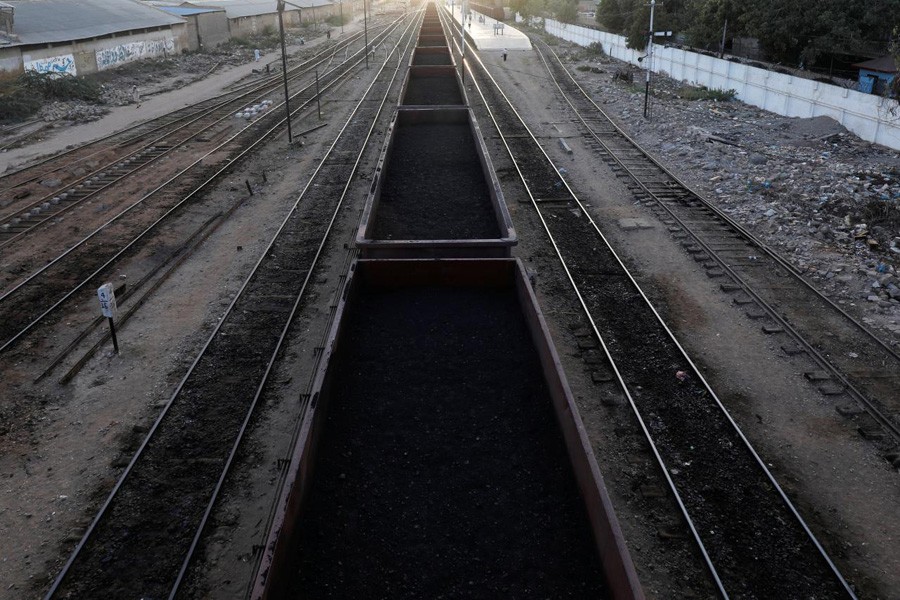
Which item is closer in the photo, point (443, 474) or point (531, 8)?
point (443, 474)

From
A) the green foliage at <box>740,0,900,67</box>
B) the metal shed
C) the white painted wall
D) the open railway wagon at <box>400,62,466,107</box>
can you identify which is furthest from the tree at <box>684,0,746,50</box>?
the metal shed

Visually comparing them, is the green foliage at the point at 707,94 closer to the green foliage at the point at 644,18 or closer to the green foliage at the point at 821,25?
the green foliage at the point at 821,25

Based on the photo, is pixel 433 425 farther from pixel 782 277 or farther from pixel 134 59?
pixel 134 59

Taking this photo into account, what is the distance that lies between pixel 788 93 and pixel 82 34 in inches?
1341

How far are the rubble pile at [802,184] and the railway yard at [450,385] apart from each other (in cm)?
11

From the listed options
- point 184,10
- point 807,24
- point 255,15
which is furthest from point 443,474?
point 255,15

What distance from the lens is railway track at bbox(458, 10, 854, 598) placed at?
6129 mm

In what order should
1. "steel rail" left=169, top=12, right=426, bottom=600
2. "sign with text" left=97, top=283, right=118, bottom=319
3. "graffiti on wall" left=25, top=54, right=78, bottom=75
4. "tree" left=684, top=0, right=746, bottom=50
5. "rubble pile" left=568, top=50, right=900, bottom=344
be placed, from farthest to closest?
"tree" left=684, top=0, right=746, bottom=50 < "graffiti on wall" left=25, top=54, right=78, bottom=75 < "rubble pile" left=568, top=50, right=900, bottom=344 < "sign with text" left=97, top=283, right=118, bottom=319 < "steel rail" left=169, top=12, right=426, bottom=600

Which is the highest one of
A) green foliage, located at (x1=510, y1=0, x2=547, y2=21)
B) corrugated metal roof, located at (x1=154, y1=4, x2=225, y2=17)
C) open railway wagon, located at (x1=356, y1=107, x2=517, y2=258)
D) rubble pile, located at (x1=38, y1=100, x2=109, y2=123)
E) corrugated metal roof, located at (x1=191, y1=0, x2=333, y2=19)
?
green foliage, located at (x1=510, y1=0, x2=547, y2=21)

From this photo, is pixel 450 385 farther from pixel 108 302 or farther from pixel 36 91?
pixel 36 91

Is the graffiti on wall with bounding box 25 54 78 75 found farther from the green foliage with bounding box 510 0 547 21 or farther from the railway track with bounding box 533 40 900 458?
the green foliage with bounding box 510 0 547 21

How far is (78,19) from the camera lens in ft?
118

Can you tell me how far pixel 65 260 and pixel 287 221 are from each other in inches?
179

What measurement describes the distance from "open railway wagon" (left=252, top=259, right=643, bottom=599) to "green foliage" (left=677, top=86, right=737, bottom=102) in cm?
2458
